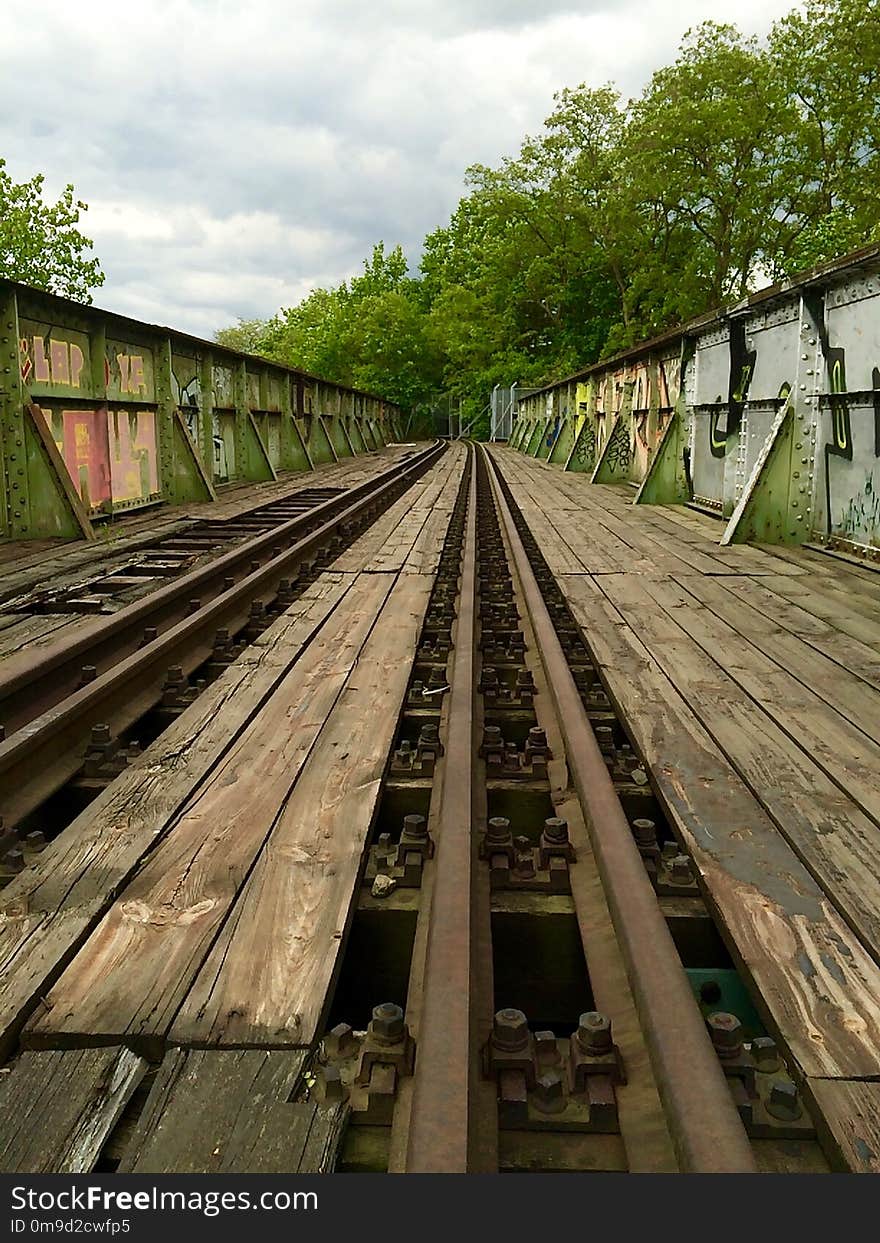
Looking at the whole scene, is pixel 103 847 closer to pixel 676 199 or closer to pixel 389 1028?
pixel 389 1028

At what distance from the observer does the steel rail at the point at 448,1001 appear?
1431mm

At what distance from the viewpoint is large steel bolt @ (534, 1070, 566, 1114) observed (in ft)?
5.55

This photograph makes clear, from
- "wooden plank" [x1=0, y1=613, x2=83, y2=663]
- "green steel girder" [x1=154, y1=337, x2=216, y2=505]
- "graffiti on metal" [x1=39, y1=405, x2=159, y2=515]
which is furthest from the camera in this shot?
"green steel girder" [x1=154, y1=337, x2=216, y2=505]

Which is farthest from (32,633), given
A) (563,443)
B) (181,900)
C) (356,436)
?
(356,436)

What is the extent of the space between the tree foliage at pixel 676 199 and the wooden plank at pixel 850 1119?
32143mm

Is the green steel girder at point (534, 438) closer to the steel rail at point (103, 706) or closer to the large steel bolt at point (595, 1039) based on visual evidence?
the steel rail at point (103, 706)

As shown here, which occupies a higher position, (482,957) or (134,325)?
(134,325)

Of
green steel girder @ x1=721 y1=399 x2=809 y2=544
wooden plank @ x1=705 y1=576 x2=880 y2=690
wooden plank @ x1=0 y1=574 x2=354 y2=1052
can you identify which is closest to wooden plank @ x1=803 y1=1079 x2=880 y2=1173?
wooden plank @ x1=0 y1=574 x2=354 y2=1052

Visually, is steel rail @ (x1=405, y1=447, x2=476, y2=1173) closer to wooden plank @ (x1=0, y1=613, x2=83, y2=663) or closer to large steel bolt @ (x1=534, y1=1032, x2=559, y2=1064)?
large steel bolt @ (x1=534, y1=1032, x2=559, y2=1064)

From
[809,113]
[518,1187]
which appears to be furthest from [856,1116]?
[809,113]

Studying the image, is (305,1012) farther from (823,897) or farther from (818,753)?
(818,753)

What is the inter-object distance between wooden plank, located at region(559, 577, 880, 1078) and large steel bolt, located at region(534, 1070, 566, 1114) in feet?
1.50

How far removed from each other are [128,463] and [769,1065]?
978cm

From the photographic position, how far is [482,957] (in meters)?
2.13
